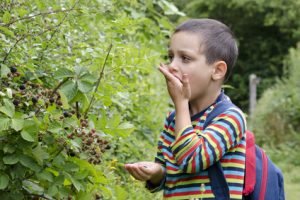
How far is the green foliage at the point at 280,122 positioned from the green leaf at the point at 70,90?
1016cm

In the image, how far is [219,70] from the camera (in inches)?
111

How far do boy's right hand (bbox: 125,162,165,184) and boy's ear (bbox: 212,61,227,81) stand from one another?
414 mm

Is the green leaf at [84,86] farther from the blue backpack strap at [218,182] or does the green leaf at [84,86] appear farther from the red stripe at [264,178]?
the red stripe at [264,178]

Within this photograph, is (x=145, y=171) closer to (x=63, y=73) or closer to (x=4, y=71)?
(x=63, y=73)


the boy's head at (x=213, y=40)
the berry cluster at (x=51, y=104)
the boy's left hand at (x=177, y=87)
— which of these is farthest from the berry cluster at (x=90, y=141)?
the boy's head at (x=213, y=40)

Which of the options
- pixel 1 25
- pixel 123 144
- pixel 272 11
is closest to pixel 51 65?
pixel 1 25

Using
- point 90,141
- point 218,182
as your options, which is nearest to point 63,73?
point 90,141

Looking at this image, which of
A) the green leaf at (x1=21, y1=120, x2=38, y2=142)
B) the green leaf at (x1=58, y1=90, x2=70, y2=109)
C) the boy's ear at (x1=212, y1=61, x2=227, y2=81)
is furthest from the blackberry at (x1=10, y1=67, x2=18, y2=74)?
the boy's ear at (x1=212, y1=61, x2=227, y2=81)

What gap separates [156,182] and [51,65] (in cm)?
80

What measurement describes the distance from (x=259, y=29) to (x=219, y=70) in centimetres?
2831

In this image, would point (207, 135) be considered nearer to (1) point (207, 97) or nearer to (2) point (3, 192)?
(1) point (207, 97)

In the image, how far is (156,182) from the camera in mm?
2828

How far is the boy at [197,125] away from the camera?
260 centimetres

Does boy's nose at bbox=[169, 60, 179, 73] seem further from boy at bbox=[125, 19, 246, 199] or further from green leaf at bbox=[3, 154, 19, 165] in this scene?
green leaf at bbox=[3, 154, 19, 165]
